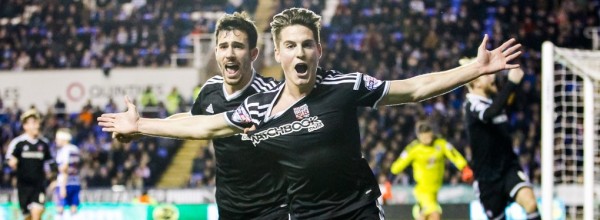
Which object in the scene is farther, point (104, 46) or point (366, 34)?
point (104, 46)

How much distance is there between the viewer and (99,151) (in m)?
24.1

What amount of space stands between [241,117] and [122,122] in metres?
0.71

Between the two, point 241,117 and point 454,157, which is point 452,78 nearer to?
point 241,117

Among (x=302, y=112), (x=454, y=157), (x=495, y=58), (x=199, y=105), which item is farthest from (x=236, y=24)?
(x=454, y=157)

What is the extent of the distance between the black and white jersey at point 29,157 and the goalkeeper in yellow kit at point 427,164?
476 centimetres

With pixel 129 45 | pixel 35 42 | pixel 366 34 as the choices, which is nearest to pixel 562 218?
pixel 366 34

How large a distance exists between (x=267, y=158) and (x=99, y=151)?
18.2m

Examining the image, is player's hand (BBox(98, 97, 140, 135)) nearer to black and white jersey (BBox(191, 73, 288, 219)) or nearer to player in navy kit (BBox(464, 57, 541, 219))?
black and white jersey (BBox(191, 73, 288, 219))

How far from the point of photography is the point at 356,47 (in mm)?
26031

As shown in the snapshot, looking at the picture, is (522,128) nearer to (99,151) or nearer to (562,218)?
(562,218)

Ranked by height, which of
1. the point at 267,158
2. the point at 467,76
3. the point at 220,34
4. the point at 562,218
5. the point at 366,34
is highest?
the point at 366,34

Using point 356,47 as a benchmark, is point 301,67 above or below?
below

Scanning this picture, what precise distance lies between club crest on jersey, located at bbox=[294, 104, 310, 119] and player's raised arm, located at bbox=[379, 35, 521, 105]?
1.35 feet

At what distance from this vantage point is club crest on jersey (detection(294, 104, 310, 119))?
18.2ft
